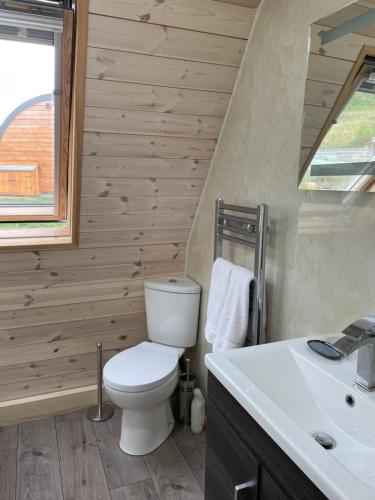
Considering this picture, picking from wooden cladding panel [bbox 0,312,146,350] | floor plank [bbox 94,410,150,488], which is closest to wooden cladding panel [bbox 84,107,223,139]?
wooden cladding panel [bbox 0,312,146,350]

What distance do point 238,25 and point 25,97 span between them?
3.50 feet

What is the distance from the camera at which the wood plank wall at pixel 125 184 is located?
5.39ft

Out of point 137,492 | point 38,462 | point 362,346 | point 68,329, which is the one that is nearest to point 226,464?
point 362,346

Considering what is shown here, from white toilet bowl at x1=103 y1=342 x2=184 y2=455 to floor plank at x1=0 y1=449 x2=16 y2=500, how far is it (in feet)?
1.77

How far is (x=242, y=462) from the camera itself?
1013 mm

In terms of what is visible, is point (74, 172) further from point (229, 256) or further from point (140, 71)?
point (229, 256)

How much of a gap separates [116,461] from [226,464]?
1152mm

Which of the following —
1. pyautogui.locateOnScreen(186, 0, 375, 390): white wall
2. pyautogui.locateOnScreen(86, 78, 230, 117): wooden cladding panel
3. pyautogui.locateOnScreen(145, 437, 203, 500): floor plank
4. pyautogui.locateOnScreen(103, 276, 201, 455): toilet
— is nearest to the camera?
pyautogui.locateOnScreen(186, 0, 375, 390): white wall

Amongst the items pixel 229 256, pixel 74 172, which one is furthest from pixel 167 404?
pixel 74 172

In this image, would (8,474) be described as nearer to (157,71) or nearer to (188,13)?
(157,71)

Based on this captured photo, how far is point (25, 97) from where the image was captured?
195 cm

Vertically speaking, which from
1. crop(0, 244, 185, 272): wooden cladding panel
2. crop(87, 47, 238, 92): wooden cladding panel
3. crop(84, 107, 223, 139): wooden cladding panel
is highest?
crop(87, 47, 238, 92): wooden cladding panel

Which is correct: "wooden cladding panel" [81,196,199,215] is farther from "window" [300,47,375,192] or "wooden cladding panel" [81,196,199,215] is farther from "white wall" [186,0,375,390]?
"window" [300,47,375,192]

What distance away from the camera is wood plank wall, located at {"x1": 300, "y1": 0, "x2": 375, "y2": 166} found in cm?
116
